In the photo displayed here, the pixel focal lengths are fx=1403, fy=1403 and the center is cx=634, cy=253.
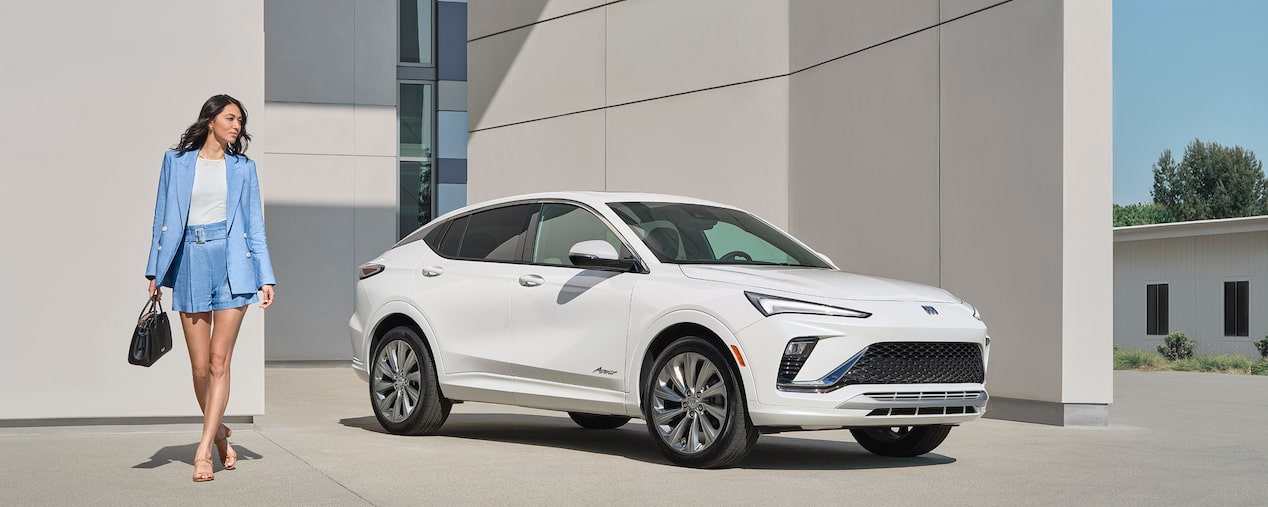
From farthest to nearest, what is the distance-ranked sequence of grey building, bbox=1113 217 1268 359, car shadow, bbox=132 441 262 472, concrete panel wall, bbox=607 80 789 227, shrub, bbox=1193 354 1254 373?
grey building, bbox=1113 217 1268 359 → shrub, bbox=1193 354 1254 373 → concrete panel wall, bbox=607 80 789 227 → car shadow, bbox=132 441 262 472

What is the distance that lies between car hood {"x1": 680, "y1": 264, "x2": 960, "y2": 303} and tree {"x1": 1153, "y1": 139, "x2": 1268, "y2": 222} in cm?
6220

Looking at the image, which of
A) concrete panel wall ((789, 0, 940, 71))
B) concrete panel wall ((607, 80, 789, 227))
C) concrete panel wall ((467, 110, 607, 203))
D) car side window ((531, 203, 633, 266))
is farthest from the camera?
concrete panel wall ((467, 110, 607, 203))

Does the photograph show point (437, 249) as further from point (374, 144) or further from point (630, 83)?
point (374, 144)

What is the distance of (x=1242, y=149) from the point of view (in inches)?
2638

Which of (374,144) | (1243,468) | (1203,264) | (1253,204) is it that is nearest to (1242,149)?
(1253,204)

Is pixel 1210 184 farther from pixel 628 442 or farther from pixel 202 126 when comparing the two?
pixel 202 126

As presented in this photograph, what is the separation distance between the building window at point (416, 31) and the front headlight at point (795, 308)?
17.1 metres

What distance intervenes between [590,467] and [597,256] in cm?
127

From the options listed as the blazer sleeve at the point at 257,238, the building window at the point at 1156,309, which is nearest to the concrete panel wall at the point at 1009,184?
the blazer sleeve at the point at 257,238

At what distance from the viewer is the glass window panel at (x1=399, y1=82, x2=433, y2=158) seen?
2386 centimetres

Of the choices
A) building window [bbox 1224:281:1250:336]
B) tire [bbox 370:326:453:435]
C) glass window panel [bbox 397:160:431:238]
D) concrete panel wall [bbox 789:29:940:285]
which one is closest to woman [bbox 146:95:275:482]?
tire [bbox 370:326:453:435]

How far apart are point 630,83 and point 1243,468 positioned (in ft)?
34.8

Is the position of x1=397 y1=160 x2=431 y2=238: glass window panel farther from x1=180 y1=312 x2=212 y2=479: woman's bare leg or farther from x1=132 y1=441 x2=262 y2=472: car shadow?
x1=180 y1=312 x2=212 y2=479: woman's bare leg

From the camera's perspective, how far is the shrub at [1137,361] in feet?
99.9
